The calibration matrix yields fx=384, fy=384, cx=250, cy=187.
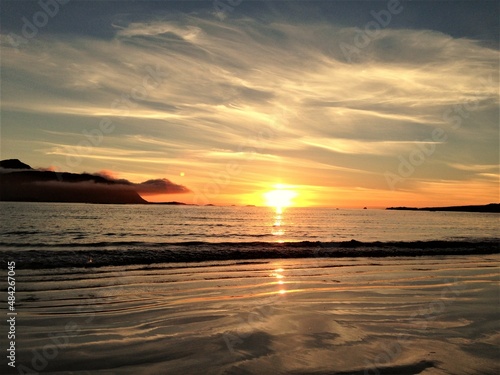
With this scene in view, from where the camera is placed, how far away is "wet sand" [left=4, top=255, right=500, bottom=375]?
6645 mm

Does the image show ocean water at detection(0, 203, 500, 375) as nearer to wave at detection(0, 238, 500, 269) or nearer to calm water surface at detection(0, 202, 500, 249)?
wave at detection(0, 238, 500, 269)

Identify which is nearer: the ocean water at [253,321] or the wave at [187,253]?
the ocean water at [253,321]

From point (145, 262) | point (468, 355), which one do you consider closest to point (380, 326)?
point (468, 355)

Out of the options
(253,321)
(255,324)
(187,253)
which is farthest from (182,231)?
(255,324)

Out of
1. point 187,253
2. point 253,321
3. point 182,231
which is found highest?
point 253,321

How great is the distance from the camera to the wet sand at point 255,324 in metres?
6.64

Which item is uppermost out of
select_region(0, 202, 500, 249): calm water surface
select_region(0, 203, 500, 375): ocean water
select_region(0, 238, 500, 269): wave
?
select_region(0, 203, 500, 375): ocean water

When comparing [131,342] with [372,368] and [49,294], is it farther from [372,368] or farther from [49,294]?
[49,294]

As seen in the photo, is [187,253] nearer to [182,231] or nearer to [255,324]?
[255,324]

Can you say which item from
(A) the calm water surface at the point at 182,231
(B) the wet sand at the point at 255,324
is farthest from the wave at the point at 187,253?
(A) the calm water surface at the point at 182,231

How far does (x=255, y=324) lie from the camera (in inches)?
359

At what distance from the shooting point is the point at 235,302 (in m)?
11.5

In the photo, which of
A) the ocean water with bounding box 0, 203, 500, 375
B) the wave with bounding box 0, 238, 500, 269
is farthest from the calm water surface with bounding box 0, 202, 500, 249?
the ocean water with bounding box 0, 203, 500, 375

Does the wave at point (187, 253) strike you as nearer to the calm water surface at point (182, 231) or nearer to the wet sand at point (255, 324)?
the wet sand at point (255, 324)
